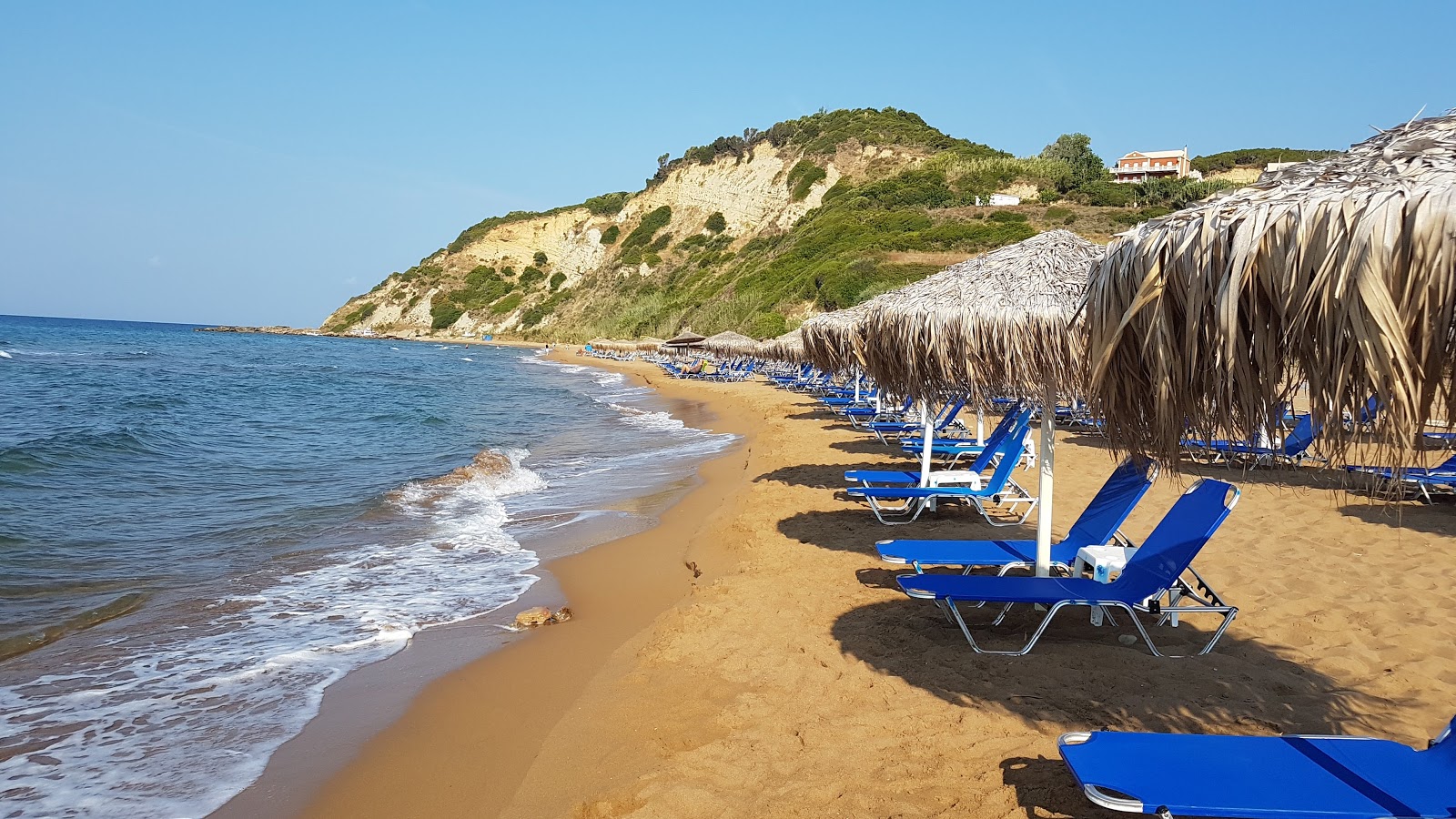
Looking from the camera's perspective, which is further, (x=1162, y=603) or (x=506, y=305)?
(x=506, y=305)

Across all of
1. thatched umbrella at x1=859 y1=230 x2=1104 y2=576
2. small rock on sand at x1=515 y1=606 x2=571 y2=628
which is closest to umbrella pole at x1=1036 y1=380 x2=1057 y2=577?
thatched umbrella at x1=859 y1=230 x2=1104 y2=576

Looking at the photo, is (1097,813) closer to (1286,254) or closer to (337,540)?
(1286,254)

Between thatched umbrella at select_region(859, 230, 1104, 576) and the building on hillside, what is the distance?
256ft

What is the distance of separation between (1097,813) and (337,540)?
23.1ft

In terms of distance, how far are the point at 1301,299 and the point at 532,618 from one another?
4.59m

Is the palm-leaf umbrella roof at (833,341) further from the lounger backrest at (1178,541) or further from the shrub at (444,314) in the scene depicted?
the shrub at (444,314)

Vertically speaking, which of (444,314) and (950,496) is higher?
(444,314)

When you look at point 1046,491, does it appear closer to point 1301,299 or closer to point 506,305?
point 1301,299

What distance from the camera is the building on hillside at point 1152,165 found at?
249 feet

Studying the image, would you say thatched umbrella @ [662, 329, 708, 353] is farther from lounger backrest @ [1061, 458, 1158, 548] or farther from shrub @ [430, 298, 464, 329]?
shrub @ [430, 298, 464, 329]

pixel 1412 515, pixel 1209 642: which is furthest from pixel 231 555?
pixel 1412 515

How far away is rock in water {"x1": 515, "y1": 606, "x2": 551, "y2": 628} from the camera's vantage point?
217 inches

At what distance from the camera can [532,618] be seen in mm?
5539

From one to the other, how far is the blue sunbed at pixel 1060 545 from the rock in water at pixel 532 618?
219 cm
